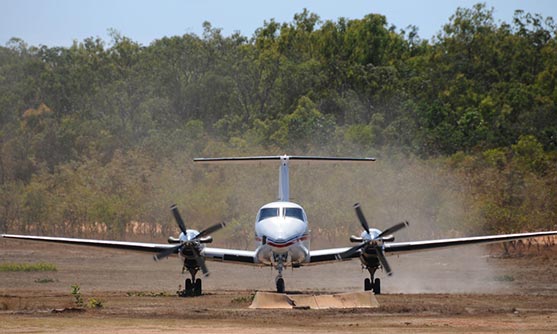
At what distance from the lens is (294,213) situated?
1105 inches

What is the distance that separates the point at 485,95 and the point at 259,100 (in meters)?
18.2

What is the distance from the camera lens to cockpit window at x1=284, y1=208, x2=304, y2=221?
1099 inches

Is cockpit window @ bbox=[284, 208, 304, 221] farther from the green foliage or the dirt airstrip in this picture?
the green foliage

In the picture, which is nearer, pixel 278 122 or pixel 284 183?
pixel 284 183

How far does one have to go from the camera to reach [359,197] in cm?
5056

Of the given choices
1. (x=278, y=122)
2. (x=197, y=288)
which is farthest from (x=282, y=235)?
(x=278, y=122)

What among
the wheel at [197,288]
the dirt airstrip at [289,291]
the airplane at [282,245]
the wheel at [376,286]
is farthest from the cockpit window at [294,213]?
the wheel at [197,288]

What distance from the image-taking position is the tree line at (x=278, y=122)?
5128 cm

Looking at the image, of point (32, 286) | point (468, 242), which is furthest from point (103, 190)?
point (468, 242)

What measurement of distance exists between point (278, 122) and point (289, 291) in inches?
1678

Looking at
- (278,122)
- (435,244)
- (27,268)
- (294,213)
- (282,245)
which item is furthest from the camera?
(278,122)

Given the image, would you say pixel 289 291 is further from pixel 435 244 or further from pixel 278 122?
pixel 278 122

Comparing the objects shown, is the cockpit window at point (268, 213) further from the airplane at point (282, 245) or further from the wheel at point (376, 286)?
the wheel at point (376, 286)

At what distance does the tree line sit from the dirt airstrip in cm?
417
